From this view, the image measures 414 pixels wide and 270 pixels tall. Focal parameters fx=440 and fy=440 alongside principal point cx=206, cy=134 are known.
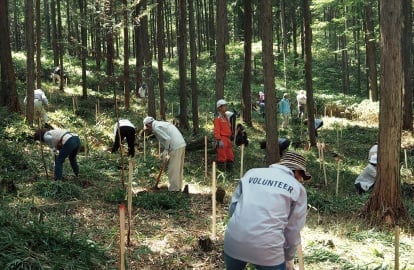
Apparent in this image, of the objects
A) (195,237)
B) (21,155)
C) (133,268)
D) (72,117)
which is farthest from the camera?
(72,117)

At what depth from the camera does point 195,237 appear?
671 cm

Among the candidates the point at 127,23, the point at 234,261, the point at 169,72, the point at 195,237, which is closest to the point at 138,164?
the point at 127,23

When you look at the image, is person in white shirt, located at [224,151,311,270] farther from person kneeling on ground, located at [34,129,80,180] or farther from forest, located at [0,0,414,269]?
person kneeling on ground, located at [34,129,80,180]

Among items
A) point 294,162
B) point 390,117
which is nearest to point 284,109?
point 390,117

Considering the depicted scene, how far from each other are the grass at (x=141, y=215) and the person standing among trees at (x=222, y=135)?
1.42 feet

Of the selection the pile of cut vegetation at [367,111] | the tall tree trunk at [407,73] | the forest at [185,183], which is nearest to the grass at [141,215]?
the forest at [185,183]

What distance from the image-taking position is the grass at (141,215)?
17.1 feet

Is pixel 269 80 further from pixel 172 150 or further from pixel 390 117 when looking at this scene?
pixel 390 117

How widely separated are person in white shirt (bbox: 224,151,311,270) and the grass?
7.43 feet

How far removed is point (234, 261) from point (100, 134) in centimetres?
1211

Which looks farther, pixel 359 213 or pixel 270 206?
pixel 359 213

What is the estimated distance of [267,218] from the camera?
10.6ft

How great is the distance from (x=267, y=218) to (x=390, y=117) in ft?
17.0

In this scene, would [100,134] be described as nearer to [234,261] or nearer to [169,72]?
[234,261]
